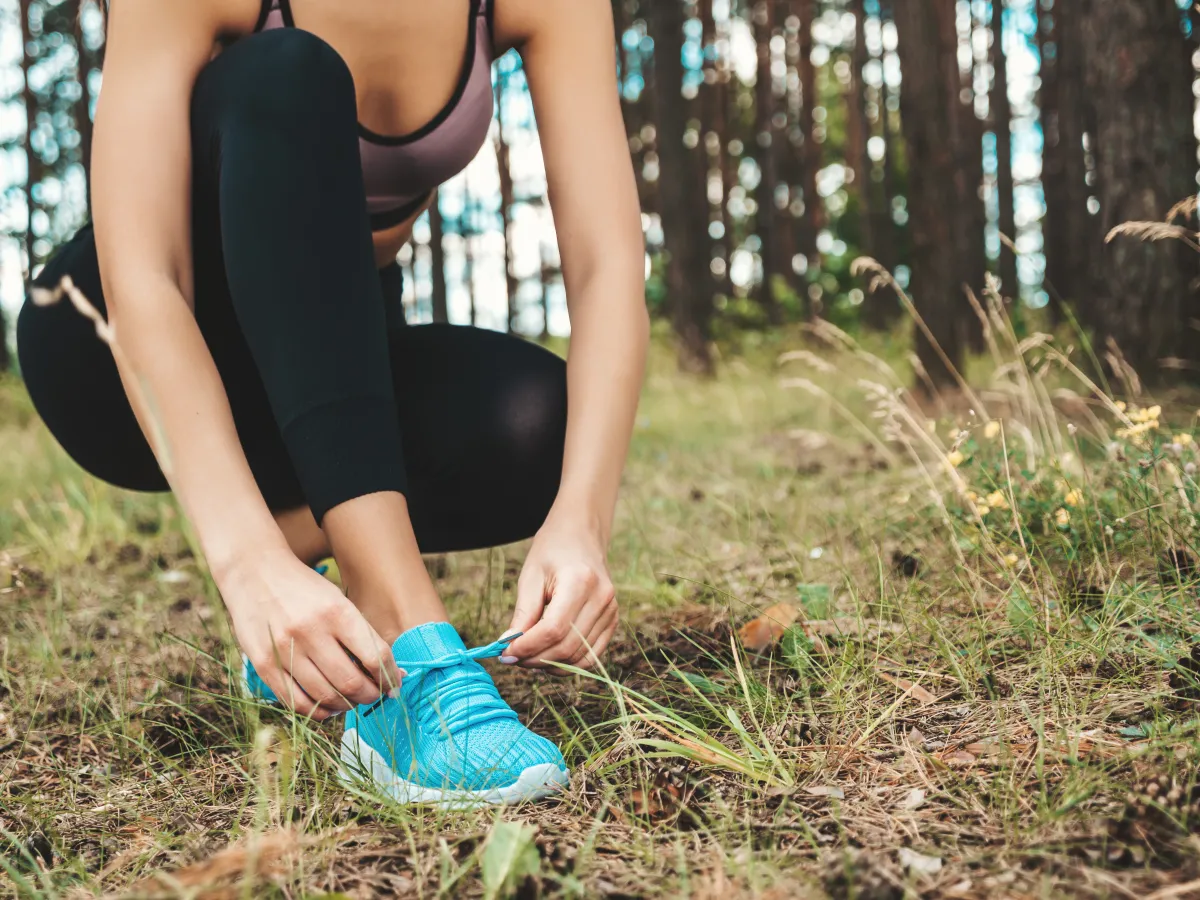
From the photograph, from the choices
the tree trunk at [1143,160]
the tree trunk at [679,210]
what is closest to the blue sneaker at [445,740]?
the tree trunk at [1143,160]

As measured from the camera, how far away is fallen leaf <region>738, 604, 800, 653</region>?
1.37 meters

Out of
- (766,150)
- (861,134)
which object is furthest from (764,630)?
(861,134)

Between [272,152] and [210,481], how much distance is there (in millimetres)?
404

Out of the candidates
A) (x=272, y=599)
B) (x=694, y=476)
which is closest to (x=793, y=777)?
(x=272, y=599)

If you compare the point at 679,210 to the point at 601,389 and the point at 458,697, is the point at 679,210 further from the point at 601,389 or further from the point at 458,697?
the point at 458,697

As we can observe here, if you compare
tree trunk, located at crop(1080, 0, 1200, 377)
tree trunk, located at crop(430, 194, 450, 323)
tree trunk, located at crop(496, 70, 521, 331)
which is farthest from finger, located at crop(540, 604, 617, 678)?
tree trunk, located at crop(496, 70, 521, 331)

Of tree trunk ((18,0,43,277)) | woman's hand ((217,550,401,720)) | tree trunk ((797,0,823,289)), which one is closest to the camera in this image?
woman's hand ((217,550,401,720))

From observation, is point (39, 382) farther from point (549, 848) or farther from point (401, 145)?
point (549, 848)

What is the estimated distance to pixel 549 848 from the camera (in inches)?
32.8

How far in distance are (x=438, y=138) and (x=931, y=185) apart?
4076 mm

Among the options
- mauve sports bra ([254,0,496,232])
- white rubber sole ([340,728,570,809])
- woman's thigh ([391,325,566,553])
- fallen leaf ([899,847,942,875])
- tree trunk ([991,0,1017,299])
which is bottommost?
fallen leaf ([899,847,942,875])

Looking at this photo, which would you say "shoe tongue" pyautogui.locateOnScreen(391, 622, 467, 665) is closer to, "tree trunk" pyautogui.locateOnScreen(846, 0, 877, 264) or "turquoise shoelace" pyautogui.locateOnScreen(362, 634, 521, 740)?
"turquoise shoelace" pyautogui.locateOnScreen(362, 634, 521, 740)

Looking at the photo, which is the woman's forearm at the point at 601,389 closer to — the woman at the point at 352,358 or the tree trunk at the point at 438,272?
the woman at the point at 352,358

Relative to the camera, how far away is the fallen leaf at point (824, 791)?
2.94 ft
